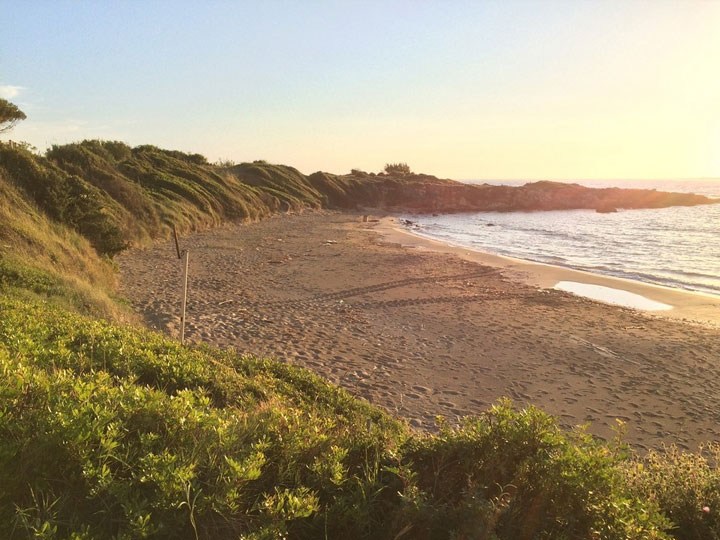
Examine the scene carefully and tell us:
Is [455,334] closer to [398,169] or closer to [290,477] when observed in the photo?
[290,477]

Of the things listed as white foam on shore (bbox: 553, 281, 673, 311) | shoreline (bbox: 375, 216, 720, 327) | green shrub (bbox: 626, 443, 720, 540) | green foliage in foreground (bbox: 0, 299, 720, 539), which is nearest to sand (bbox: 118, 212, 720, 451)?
shoreline (bbox: 375, 216, 720, 327)

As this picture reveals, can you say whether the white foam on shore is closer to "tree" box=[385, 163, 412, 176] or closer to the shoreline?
the shoreline

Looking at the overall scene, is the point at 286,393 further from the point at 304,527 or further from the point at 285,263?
the point at 285,263

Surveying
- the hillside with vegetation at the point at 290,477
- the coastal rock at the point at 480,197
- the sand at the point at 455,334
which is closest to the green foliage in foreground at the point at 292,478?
the hillside with vegetation at the point at 290,477

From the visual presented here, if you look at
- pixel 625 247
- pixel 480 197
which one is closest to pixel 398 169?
pixel 480 197

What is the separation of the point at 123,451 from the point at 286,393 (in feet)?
9.85

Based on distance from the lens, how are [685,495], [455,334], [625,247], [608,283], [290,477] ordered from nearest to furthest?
[290,477], [685,495], [455,334], [608,283], [625,247]

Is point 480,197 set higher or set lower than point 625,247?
higher

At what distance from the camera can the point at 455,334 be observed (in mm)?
11195

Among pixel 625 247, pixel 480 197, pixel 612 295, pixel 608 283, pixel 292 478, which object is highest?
pixel 480 197

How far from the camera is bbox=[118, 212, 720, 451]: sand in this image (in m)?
7.83

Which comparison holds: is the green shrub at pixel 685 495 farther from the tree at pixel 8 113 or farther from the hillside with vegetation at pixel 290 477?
the tree at pixel 8 113

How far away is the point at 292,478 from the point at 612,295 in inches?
684

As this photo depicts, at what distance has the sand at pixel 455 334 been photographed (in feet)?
25.7
